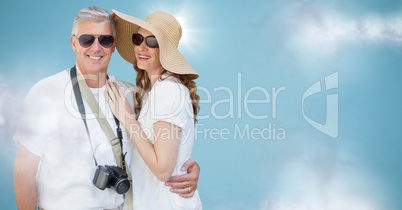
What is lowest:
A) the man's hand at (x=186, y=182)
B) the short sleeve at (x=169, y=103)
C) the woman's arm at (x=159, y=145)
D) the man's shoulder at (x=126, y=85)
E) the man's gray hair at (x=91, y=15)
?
the man's hand at (x=186, y=182)

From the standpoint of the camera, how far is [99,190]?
11.9ft

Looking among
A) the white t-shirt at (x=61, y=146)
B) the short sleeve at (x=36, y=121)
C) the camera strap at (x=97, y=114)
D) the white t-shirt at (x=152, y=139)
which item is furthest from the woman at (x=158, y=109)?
the short sleeve at (x=36, y=121)

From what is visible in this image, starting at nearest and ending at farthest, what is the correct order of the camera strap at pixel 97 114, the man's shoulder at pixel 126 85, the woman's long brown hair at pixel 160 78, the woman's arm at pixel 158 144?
the woman's arm at pixel 158 144, the camera strap at pixel 97 114, the woman's long brown hair at pixel 160 78, the man's shoulder at pixel 126 85

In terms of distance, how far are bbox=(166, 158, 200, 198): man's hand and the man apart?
19 mm

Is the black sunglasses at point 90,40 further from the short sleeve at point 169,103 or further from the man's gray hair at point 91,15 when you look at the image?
the short sleeve at point 169,103

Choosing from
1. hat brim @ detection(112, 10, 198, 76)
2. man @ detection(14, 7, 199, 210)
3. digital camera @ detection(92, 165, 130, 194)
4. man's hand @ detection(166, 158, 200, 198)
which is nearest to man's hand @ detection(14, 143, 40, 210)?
man @ detection(14, 7, 199, 210)

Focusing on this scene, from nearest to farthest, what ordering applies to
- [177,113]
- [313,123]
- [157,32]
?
1. [177,113]
2. [157,32]
3. [313,123]

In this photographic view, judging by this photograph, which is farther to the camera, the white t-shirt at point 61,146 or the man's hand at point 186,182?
the man's hand at point 186,182

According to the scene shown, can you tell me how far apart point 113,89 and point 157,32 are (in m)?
0.57

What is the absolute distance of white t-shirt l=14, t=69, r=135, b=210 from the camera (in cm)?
356

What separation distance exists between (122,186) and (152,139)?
43cm

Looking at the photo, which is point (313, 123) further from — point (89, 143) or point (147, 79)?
point (89, 143)

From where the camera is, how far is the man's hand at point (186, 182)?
376cm

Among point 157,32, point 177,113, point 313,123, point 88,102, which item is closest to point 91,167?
point 88,102
